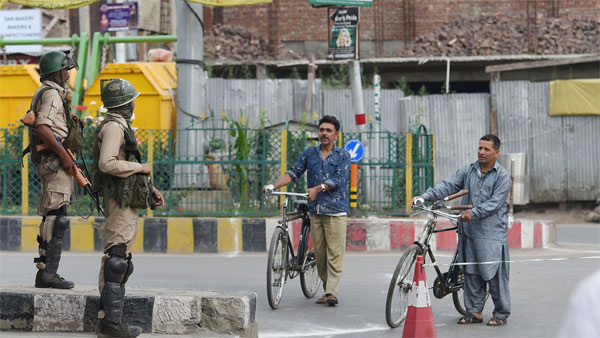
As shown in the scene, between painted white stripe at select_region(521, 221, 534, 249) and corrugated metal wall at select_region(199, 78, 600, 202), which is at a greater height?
corrugated metal wall at select_region(199, 78, 600, 202)

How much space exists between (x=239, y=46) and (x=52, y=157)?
61.0 feet

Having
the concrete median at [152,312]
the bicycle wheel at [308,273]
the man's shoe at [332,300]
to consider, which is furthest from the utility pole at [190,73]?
the concrete median at [152,312]

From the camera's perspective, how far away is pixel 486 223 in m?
7.05

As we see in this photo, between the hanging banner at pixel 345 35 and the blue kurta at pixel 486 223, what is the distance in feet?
19.0

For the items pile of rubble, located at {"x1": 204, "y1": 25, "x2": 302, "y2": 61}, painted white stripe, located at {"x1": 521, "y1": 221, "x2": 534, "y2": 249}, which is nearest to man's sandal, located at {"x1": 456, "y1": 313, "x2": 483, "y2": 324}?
painted white stripe, located at {"x1": 521, "y1": 221, "x2": 534, "y2": 249}

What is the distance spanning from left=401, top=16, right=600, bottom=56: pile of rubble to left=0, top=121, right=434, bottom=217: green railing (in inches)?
448

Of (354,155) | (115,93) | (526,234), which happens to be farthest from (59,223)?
(526,234)

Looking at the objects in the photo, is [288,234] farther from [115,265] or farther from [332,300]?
[115,265]

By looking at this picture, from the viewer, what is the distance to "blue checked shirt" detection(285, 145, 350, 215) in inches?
312

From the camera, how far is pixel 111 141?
5414 millimetres

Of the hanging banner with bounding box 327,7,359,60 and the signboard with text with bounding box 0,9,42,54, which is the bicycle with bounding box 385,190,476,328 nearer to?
the hanging banner with bounding box 327,7,359,60

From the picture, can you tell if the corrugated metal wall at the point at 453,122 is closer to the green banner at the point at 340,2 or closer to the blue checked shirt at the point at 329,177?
the green banner at the point at 340,2

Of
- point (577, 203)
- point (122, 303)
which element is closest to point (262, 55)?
point (577, 203)

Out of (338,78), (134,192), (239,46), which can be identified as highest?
(239,46)
